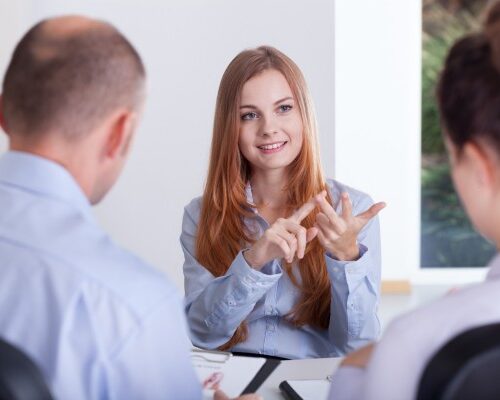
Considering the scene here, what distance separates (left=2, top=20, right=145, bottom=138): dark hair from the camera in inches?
52.1

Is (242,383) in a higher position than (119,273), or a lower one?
lower

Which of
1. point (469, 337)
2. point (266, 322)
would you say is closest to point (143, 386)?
point (469, 337)

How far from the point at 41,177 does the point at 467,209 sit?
0.62 meters

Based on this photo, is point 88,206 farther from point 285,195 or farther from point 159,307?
point 285,195

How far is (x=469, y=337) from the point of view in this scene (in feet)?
3.32

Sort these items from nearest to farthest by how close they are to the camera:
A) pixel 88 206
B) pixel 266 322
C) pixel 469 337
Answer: pixel 469 337 → pixel 88 206 → pixel 266 322

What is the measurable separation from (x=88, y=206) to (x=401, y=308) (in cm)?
450

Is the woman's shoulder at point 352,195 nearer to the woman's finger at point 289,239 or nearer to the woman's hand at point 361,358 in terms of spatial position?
the woman's finger at point 289,239

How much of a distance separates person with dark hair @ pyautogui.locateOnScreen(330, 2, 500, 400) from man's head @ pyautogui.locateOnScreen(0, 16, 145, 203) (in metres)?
0.49

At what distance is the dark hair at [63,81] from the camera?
1324 mm

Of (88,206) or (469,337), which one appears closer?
(469,337)

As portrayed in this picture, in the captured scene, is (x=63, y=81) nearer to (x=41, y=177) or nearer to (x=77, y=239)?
(x=41, y=177)

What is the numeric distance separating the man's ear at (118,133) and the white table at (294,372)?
0.64 meters

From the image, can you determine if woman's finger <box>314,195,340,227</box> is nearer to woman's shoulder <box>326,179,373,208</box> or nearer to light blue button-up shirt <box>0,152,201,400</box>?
woman's shoulder <box>326,179,373,208</box>
